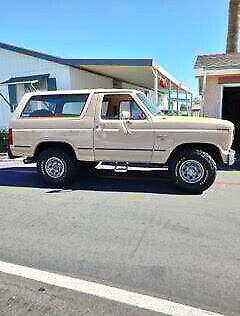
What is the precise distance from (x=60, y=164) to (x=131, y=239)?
3478mm

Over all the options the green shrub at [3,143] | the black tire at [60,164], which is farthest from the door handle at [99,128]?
the green shrub at [3,143]

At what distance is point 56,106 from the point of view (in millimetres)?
7578

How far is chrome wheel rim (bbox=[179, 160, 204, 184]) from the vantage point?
22.4 ft

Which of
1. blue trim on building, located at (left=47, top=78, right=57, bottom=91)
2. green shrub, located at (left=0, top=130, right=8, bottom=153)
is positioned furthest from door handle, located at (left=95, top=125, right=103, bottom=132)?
blue trim on building, located at (left=47, top=78, right=57, bottom=91)

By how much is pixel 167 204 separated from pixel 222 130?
1.88 m

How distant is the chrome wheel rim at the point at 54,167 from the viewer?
7500 mm

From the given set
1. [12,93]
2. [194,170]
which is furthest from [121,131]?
[12,93]

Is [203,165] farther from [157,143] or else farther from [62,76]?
[62,76]

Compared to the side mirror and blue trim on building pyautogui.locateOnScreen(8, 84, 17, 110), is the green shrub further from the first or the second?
the side mirror

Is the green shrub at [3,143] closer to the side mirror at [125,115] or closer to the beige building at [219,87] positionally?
the beige building at [219,87]

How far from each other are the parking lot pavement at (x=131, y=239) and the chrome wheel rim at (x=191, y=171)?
0.35 m

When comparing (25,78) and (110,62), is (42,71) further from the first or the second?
(110,62)

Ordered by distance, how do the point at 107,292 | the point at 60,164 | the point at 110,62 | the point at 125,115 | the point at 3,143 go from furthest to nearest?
1. the point at 3,143
2. the point at 110,62
3. the point at 60,164
4. the point at 125,115
5. the point at 107,292

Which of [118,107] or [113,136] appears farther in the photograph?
[118,107]
